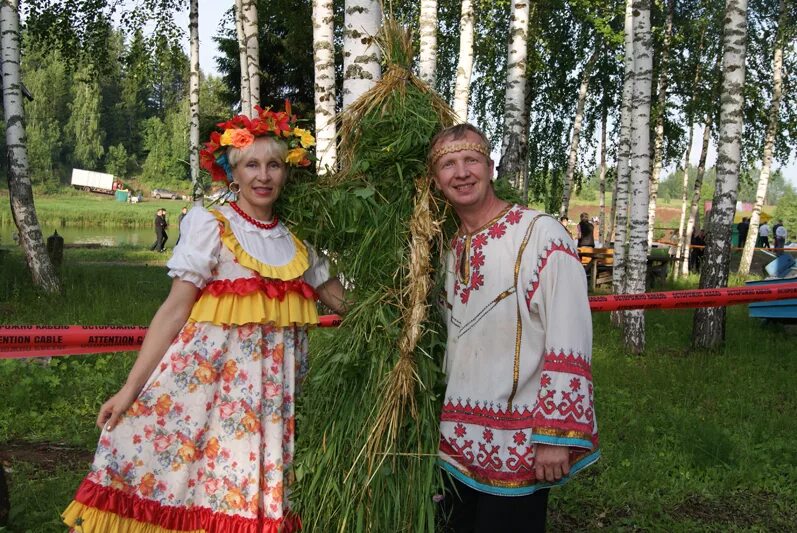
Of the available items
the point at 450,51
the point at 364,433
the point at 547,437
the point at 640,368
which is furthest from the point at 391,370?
the point at 450,51

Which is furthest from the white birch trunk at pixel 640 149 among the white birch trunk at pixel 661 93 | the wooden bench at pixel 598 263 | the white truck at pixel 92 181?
the white truck at pixel 92 181

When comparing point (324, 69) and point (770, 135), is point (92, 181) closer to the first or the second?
point (770, 135)

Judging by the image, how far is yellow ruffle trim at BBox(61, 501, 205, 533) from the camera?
2439 mm

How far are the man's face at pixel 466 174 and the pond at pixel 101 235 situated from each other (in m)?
27.2

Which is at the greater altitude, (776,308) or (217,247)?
(217,247)

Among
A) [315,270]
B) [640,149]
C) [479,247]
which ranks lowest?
[315,270]

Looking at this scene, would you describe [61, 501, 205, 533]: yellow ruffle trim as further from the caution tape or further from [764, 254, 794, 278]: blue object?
[764, 254, 794, 278]: blue object

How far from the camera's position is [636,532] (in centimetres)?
374

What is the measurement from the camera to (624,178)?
564 inches

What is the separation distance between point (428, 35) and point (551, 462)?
8.26 meters

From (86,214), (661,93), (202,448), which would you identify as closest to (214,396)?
(202,448)

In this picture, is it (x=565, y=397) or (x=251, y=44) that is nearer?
(x=565, y=397)

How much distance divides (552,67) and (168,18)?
9.58m

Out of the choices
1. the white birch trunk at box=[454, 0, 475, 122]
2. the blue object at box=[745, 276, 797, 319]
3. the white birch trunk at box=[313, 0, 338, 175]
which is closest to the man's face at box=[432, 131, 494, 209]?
the white birch trunk at box=[313, 0, 338, 175]
